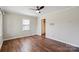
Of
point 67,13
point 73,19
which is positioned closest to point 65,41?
point 73,19

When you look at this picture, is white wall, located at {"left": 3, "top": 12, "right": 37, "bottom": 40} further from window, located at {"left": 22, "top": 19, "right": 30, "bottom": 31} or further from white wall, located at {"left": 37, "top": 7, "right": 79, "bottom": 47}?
white wall, located at {"left": 37, "top": 7, "right": 79, "bottom": 47}

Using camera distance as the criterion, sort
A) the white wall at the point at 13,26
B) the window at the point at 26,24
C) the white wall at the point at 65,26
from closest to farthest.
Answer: the white wall at the point at 65,26 → the white wall at the point at 13,26 → the window at the point at 26,24

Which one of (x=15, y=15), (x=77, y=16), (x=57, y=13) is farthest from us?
(x=15, y=15)

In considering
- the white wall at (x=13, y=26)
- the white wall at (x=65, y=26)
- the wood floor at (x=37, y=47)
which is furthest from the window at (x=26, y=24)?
the wood floor at (x=37, y=47)

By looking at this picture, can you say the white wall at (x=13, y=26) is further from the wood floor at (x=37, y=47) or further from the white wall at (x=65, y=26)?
the white wall at (x=65, y=26)

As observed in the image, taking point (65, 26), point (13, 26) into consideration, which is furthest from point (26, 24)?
point (65, 26)

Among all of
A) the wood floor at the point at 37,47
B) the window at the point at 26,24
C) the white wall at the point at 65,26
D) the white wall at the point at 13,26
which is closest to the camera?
the wood floor at the point at 37,47

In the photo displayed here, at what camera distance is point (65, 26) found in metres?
4.78

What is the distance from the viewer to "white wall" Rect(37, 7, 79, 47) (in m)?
4.12

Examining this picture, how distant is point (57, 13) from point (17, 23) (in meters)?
3.99

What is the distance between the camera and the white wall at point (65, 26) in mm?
4125

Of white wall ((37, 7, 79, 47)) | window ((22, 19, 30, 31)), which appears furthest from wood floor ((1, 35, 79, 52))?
window ((22, 19, 30, 31))

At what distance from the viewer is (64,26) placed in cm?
486
